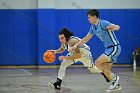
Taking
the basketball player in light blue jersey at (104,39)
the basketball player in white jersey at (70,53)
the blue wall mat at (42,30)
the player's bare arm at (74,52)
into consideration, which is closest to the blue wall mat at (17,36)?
the blue wall mat at (42,30)

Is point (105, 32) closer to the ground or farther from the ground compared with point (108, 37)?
farther from the ground

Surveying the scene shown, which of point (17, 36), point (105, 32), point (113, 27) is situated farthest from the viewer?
point (17, 36)

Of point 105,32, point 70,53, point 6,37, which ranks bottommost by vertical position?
point 6,37

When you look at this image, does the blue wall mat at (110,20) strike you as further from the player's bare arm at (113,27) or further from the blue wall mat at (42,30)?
the player's bare arm at (113,27)

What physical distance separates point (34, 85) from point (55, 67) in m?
5.41

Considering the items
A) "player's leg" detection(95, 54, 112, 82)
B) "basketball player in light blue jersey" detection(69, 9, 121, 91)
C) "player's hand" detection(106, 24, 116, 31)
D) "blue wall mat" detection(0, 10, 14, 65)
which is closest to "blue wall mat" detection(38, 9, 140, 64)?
"blue wall mat" detection(0, 10, 14, 65)

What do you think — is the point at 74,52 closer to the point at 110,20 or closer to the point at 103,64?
the point at 103,64

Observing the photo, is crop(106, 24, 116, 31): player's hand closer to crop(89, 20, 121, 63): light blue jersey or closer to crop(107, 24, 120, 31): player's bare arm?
crop(107, 24, 120, 31): player's bare arm

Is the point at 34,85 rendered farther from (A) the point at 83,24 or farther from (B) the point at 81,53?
(A) the point at 83,24

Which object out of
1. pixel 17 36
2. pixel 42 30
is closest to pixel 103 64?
pixel 42 30

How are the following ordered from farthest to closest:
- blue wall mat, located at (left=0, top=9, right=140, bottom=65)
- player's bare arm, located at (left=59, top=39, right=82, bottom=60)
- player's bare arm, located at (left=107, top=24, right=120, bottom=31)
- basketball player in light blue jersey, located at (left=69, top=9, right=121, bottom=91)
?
blue wall mat, located at (left=0, top=9, right=140, bottom=65), player's bare arm, located at (left=59, top=39, right=82, bottom=60), basketball player in light blue jersey, located at (left=69, top=9, right=121, bottom=91), player's bare arm, located at (left=107, top=24, right=120, bottom=31)

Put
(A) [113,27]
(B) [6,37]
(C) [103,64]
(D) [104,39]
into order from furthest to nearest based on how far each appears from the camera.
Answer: (B) [6,37], (C) [103,64], (D) [104,39], (A) [113,27]

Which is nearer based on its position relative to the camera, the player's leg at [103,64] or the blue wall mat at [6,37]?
the player's leg at [103,64]

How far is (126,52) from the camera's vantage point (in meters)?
15.5
